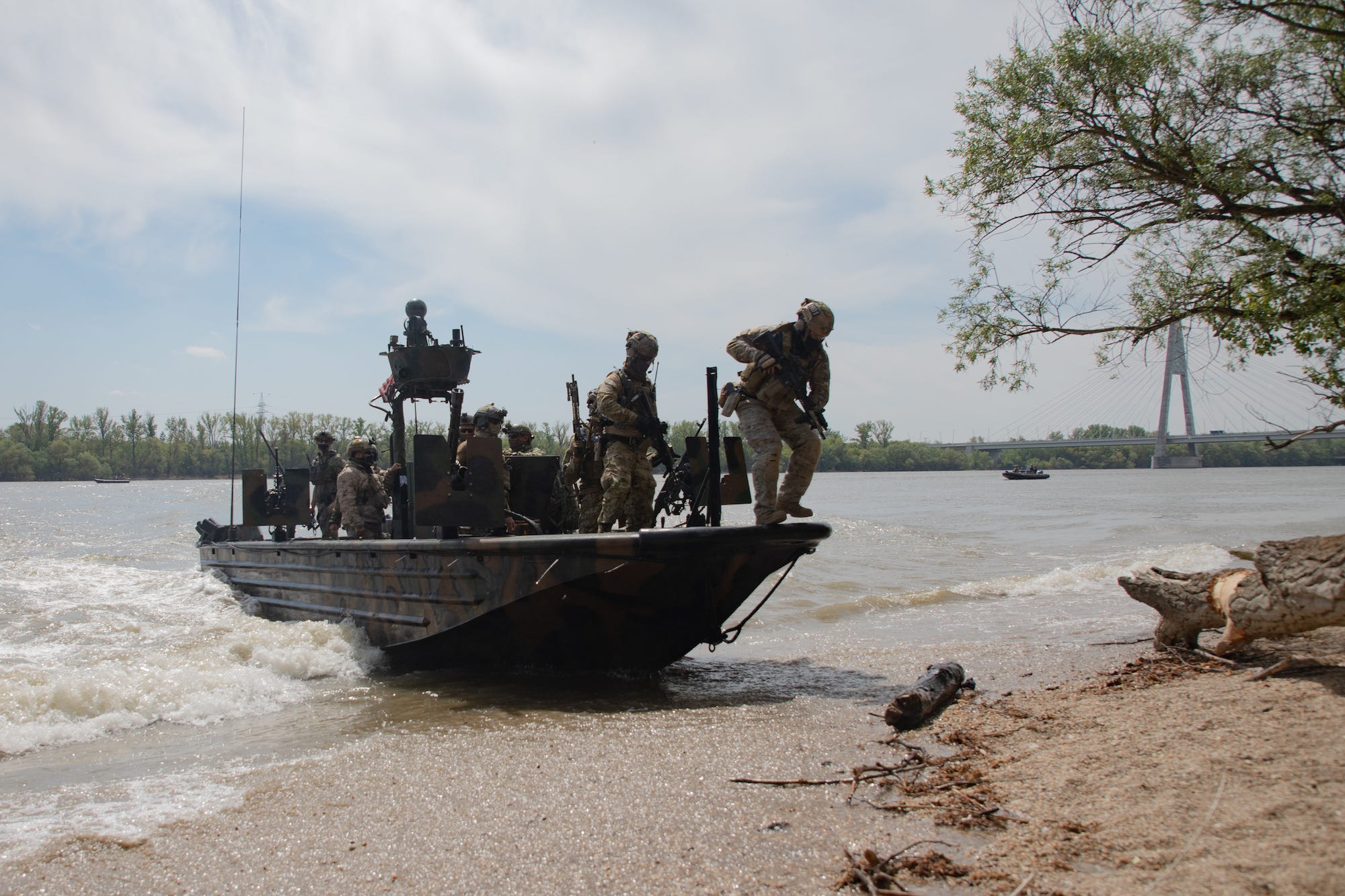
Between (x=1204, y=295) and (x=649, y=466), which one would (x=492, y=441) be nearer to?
(x=649, y=466)

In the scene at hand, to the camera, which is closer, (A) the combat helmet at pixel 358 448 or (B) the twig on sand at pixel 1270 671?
(B) the twig on sand at pixel 1270 671

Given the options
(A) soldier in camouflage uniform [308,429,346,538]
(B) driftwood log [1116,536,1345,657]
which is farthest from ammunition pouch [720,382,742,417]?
(A) soldier in camouflage uniform [308,429,346,538]

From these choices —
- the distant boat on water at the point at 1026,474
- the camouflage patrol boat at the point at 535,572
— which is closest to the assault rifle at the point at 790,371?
→ the camouflage patrol boat at the point at 535,572

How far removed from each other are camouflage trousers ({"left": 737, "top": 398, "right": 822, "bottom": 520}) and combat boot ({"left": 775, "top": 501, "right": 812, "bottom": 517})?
18 mm

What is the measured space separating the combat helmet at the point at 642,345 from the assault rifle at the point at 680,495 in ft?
2.35

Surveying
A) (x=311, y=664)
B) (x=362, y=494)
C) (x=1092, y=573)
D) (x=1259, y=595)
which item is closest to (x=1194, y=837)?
(x=1259, y=595)

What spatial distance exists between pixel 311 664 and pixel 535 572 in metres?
2.80

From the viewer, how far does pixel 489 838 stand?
3861 millimetres

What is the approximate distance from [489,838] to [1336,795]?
10.2ft

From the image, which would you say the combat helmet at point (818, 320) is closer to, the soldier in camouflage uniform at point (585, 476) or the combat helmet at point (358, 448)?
the soldier in camouflage uniform at point (585, 476)

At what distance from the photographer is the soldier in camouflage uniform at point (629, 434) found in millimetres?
7270

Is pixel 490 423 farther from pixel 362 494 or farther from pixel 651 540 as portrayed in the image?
pixel 651 540

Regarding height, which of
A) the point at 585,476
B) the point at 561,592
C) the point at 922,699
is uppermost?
the point at 585,476

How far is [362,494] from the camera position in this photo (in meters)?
9.81
